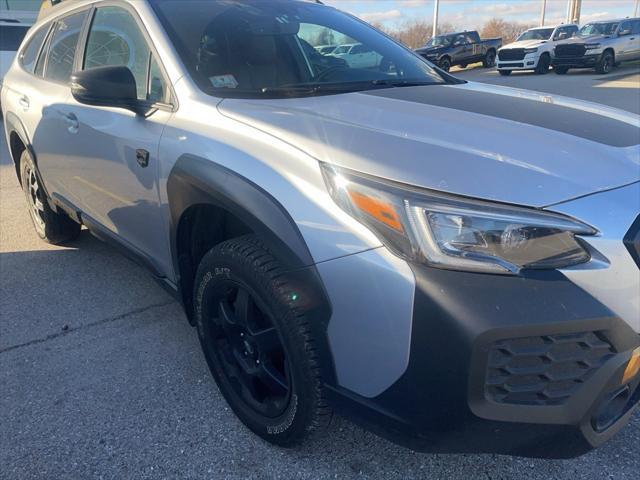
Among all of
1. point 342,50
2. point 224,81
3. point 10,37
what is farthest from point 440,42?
point 224,81

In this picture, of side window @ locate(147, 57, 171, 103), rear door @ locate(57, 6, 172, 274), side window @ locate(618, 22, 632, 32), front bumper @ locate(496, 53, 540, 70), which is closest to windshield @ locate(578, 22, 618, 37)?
side window @ locate(618, 22, 632, 32)

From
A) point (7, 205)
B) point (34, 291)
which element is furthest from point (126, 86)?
Answer: point (7, 205)

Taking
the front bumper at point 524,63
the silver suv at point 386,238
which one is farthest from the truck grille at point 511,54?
the silver suv at point 386,238

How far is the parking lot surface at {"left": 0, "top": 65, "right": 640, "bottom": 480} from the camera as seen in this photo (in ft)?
6.77

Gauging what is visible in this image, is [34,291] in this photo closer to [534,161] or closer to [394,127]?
[394,127]

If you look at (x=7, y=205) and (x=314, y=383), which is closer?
(x=314, y=383)

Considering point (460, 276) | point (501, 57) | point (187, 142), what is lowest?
point (501, 57)

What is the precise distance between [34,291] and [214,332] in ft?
6.31

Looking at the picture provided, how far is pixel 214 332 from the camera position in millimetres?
2322

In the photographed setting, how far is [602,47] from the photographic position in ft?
63.9

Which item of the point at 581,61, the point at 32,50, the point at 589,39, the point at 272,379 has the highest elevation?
the point at 32,50

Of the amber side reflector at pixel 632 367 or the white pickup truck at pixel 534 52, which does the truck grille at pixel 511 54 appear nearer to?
the white pickup truck at pixel 534 52

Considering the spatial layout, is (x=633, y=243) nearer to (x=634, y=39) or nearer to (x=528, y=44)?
(x=528, y=44)

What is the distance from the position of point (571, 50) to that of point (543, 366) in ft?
69.3
